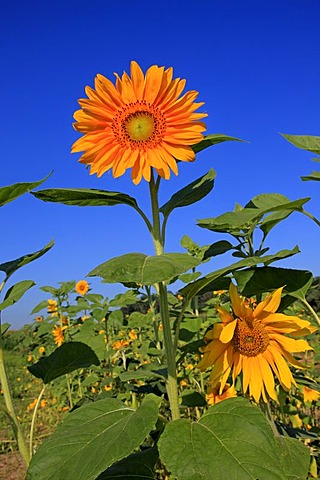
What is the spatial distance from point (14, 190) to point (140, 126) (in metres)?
0.42

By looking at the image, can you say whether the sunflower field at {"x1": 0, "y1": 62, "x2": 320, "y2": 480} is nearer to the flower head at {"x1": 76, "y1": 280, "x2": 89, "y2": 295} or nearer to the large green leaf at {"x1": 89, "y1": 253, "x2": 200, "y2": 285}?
the large green leaf at {"x1": 89, "y1": 253, "x2": 200, "y2": 285}

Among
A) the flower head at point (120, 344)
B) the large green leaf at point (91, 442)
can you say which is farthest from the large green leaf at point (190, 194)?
the flower head at point (120, 344)

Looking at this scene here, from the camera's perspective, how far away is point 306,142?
5.60 feet

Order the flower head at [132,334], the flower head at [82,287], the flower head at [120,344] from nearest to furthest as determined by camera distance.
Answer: the flower head at [120,344] → the flower head at [132,334] → the flower head at [82,287]

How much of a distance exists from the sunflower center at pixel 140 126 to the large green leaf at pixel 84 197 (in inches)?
7.3

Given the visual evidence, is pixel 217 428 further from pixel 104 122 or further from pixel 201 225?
pixel 104 122

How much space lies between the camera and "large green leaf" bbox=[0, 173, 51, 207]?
156 centimetres

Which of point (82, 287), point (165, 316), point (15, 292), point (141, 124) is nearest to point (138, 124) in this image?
point (141, 124)

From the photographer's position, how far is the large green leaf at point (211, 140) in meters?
1.49

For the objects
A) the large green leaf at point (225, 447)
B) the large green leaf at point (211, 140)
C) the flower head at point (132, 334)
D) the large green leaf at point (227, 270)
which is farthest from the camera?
the flower head at point (132, 334)

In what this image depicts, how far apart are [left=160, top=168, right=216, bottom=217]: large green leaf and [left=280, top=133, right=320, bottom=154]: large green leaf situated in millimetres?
293

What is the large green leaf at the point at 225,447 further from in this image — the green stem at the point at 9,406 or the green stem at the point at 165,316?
the green stem at the point at 9,406

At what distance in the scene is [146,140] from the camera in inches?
59.7

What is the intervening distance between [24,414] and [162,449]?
5405mm
